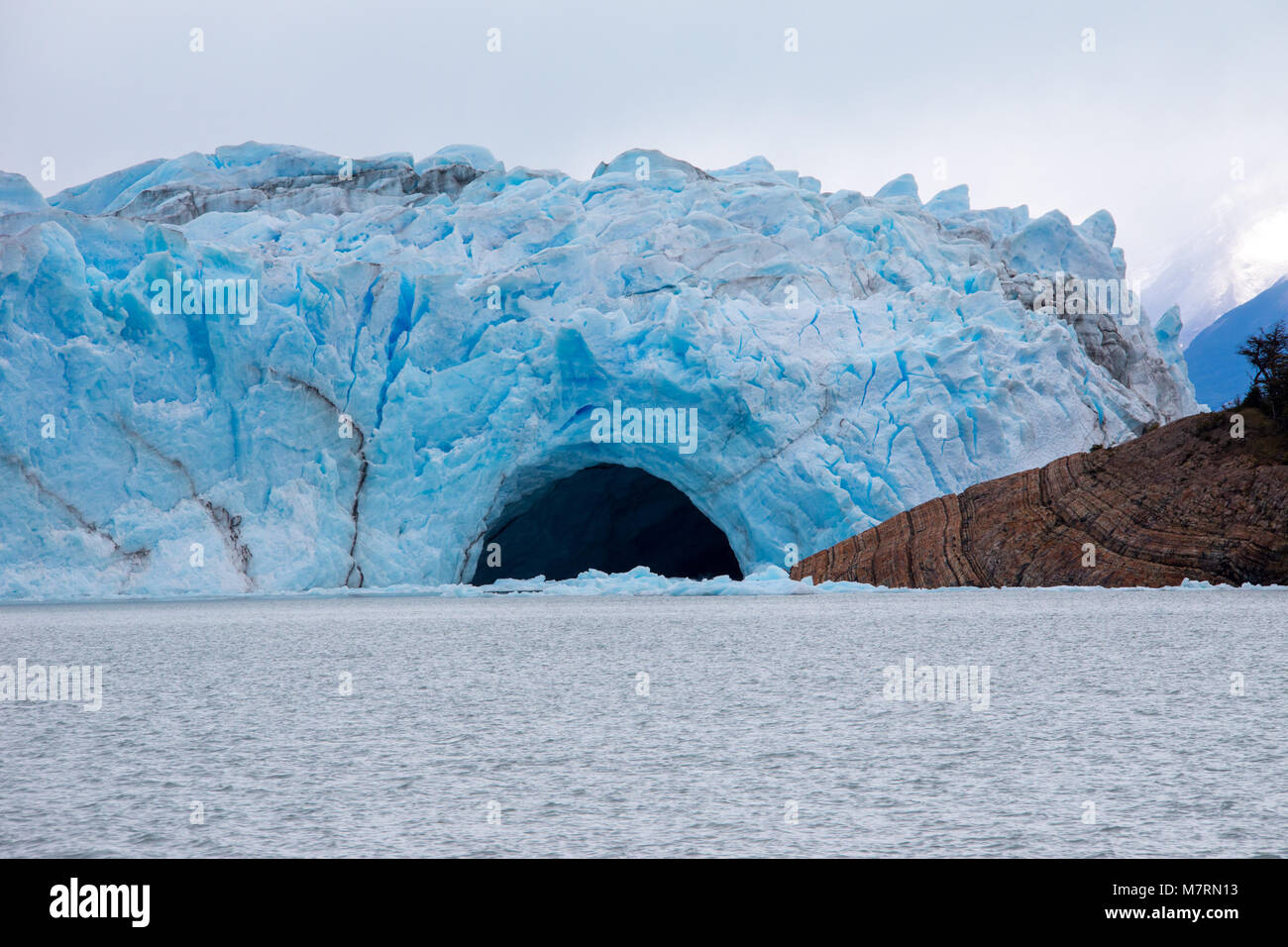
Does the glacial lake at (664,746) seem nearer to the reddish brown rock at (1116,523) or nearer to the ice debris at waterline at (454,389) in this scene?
the reddish brown rock at (1116,523)

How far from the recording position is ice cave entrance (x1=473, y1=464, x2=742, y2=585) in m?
25.8

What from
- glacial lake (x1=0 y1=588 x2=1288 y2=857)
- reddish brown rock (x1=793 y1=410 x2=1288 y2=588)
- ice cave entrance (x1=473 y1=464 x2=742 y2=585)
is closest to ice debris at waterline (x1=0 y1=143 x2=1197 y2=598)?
reddish brown rock (x1=793 y1=410 x2=1288 y2=588)

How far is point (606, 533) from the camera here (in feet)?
90.2

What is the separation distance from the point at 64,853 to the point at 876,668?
734 cm

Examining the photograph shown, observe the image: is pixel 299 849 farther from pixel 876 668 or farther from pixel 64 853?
pixel 876 668

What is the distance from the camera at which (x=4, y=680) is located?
434 inches

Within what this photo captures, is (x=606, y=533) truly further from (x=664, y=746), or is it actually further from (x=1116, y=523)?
(x=664, y=746)

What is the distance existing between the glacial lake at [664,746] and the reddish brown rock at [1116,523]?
10.5 feet

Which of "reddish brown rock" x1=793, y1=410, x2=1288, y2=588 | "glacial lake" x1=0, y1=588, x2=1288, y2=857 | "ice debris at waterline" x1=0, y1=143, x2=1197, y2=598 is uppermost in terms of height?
"ice debris at waterline" x1=0, y1=143, x2=1197, y2=598

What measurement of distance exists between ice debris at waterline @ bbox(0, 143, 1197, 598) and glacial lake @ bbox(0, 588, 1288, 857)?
4784 millimetres

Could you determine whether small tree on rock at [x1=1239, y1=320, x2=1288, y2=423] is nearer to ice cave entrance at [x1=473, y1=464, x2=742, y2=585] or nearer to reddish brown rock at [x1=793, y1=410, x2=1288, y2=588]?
reddish brown rock at [x1=793, y1=410, x2=1288, y2=588]

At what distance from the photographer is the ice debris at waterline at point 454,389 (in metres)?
19.2

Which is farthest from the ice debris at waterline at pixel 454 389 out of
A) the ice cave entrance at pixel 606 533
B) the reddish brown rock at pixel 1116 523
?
the ice cave entrance at pixel 606 533
